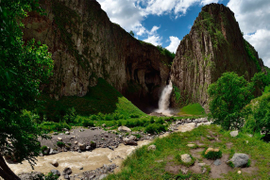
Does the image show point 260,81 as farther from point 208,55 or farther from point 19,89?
point 19,89

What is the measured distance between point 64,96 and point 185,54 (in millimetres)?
41677

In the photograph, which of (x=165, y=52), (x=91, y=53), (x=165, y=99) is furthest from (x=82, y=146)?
(x=165, y=52)

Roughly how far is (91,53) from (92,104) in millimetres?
14117

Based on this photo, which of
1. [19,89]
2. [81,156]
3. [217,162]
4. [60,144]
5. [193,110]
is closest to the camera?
[19,89]

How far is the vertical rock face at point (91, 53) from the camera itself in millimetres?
23047

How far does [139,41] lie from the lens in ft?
185

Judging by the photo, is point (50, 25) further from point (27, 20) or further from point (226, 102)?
point (226, 102)

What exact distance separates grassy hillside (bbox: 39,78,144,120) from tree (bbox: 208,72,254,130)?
58.0 feet

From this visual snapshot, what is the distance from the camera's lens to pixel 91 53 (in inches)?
1372

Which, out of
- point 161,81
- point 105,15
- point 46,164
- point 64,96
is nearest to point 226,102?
point 46,164

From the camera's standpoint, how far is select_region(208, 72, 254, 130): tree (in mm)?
12641

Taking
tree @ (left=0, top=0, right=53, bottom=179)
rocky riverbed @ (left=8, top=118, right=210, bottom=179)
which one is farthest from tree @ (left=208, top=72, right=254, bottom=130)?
tree @ (left=0, top=0, right=53, bottom=179)

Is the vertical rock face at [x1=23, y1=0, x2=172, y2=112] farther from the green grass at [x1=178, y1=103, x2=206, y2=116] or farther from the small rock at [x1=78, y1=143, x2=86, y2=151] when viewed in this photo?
the green grass at [x1=178, y1=103, x2=206, y2=116]

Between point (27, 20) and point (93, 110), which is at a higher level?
point (27, 20)
